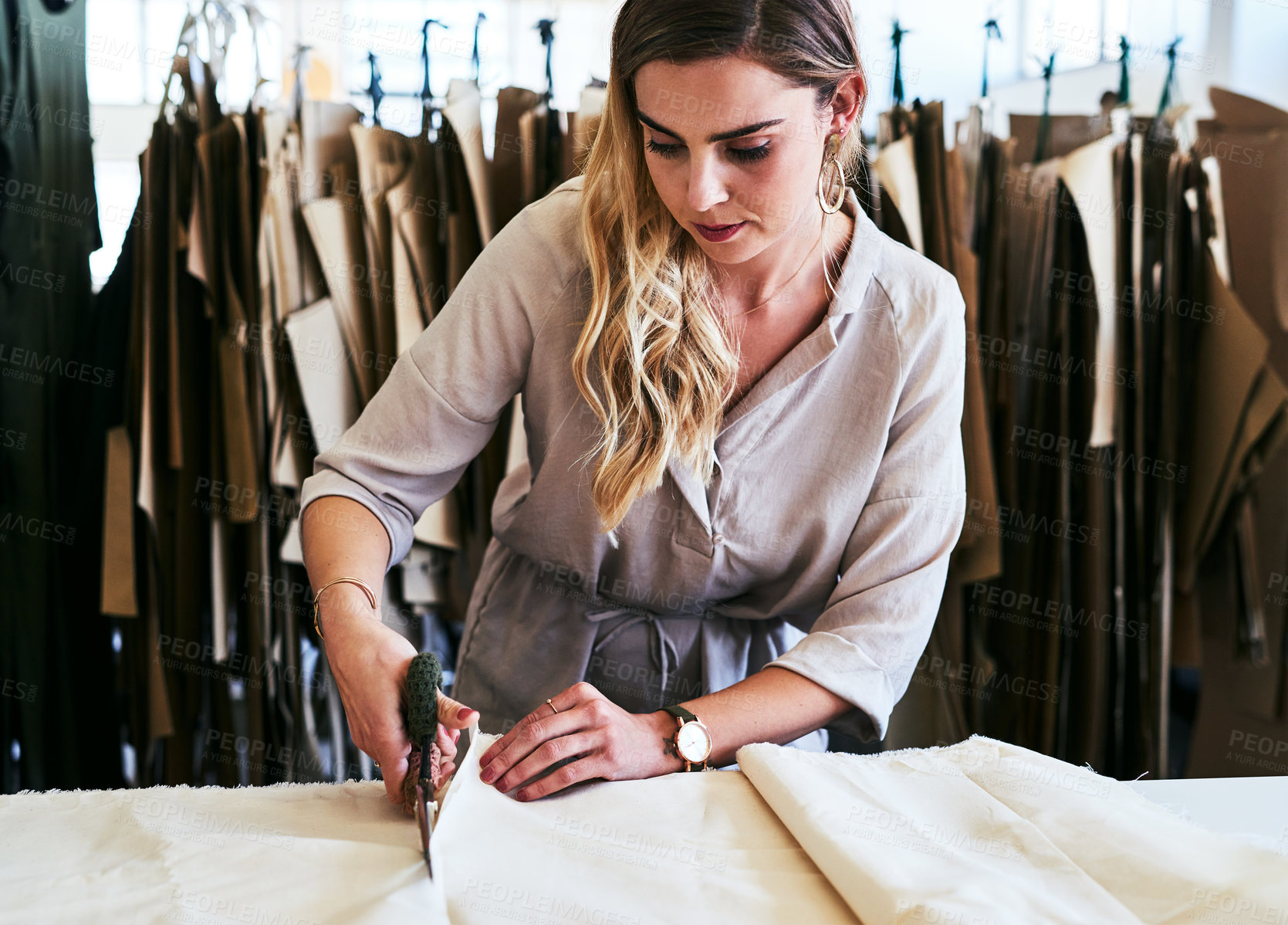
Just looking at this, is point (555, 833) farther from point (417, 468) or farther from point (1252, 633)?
point (1252, 633)

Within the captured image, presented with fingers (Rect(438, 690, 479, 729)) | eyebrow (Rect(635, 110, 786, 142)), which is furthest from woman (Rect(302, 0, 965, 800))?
fingers (Rect(438, 690, 479, 729))

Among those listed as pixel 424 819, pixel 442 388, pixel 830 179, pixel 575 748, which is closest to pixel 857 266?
pixel 830 179

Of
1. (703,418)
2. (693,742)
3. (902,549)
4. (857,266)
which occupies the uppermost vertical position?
(857,266)

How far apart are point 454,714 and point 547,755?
0.26 feet

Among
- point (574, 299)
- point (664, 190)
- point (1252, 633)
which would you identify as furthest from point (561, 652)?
point (1252, 633)

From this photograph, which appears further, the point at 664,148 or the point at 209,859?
the point at 664,148

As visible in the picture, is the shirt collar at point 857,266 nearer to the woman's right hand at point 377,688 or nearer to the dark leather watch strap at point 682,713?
the dark leather watch strap at point 682,713

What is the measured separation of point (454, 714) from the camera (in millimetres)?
739

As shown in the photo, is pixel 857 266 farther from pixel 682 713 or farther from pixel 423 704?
pixel 423 704

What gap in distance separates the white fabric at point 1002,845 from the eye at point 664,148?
0.52m

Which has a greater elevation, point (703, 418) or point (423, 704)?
point (703, 418)

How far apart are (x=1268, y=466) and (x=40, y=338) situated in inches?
75.6

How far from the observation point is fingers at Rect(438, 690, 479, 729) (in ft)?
2.39

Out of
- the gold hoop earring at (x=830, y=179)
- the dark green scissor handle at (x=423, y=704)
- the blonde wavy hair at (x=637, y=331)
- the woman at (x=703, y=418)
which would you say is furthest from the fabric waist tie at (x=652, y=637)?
the gold hoop earring at (x=830, y=179)
